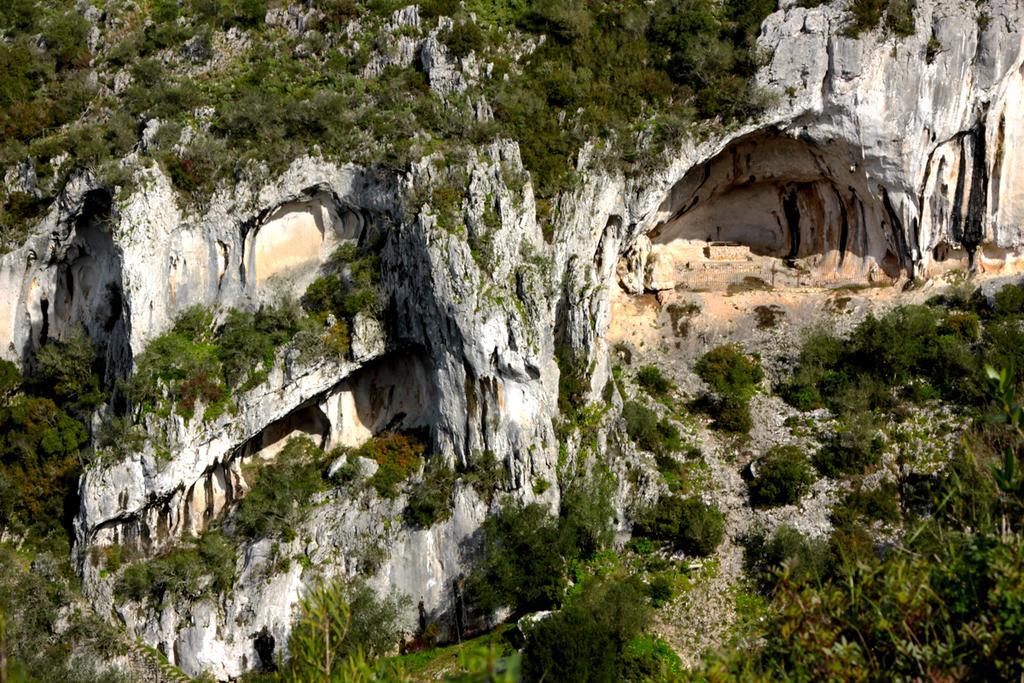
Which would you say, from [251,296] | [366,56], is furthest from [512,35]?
[251,296]

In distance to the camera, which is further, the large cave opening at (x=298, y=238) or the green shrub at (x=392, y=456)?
the large cave opening at (x=298, y=238)

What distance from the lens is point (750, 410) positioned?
34531 mm

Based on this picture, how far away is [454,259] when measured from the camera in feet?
102

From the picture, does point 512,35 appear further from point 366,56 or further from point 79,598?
point 79,598

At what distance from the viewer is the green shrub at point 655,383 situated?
3594 centimetres

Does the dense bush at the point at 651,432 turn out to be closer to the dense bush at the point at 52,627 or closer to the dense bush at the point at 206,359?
the dense bush at the point at 206,359

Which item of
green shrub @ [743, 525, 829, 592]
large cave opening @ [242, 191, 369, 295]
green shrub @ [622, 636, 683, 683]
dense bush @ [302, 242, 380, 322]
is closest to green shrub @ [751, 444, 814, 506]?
green shrub @ [743, 525, 829, 592]

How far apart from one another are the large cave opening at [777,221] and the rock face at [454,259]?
0.12m

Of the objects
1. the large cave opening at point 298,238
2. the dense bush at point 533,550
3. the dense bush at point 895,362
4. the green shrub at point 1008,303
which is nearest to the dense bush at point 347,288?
the large cave opening at point 298,238

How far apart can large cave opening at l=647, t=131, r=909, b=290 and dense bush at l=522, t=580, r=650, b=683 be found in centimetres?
1554

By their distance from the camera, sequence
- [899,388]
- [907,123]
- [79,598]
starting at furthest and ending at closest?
[907,123] → [899,388] → [79,598]

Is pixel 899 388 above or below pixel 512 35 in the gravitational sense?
below

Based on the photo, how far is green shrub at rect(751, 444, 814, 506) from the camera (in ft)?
101

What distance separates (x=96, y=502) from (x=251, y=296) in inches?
329
